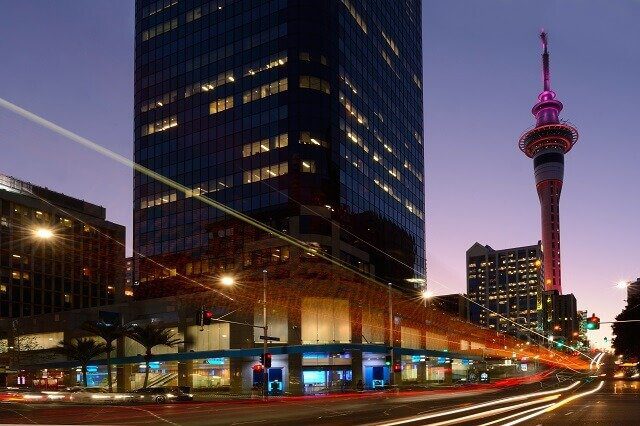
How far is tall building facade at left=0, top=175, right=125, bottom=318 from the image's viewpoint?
13925 cm

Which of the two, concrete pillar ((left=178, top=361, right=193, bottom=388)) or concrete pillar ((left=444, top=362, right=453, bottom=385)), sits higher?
concrete pillar ((left=178, top=361, right=193, bottom=388))

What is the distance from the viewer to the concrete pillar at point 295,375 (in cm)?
6875

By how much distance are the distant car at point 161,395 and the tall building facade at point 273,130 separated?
41158 millimetres

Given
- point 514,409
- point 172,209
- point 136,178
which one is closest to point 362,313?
point 514,409

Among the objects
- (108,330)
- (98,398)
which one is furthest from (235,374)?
(98,398)

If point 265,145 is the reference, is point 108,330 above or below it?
below

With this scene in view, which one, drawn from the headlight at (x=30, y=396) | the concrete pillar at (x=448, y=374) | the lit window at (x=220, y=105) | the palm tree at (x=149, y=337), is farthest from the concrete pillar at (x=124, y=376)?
the concrete pillar at (x=448, y=374)

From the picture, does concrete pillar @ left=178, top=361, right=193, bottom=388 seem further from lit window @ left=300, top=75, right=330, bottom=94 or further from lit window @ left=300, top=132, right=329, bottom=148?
lit window @ left=300, top=75, right=330, bottom=94

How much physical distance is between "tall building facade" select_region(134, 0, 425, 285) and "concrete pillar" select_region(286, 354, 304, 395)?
2563 centimetres

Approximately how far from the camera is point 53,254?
150625 millimetres

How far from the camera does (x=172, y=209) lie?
361 ft

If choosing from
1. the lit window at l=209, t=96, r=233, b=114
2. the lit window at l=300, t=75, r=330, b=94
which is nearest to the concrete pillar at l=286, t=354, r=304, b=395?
the lit window at l=300, t=75, r=330, b=94

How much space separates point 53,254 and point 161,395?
109 metres

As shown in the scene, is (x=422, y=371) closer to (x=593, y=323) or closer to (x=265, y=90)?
(x=265, y=90)
